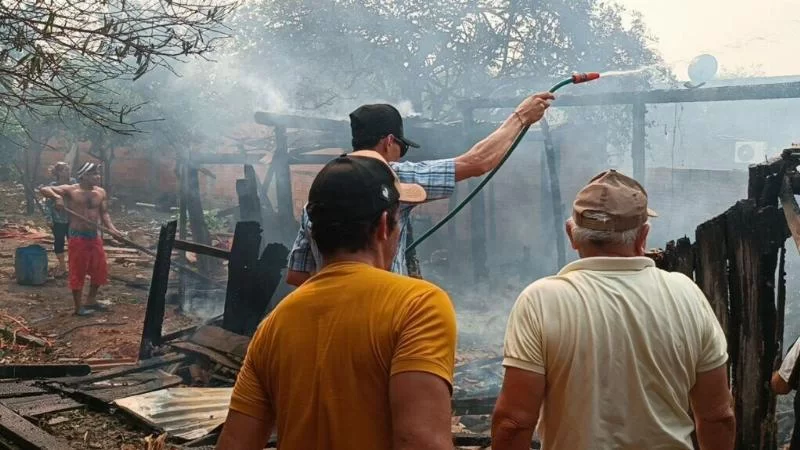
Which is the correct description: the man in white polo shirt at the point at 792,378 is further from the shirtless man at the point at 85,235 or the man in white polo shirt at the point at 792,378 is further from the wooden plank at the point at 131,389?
the shirtless man at the point at 85,235

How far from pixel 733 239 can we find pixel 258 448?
2.49m

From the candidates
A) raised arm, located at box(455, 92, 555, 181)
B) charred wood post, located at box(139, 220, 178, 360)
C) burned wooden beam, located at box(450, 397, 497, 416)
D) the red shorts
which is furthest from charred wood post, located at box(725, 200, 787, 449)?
the red shorts

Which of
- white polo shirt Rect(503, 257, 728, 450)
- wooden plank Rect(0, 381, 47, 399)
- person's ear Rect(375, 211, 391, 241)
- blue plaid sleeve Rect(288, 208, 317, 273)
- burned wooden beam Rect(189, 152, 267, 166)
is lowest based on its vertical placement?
wooden plank Rect(0, 381, 47, 399)

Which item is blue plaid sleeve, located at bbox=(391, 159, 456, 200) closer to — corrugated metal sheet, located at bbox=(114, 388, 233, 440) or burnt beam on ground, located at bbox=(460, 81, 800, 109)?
corrugated metal sheet, located at bbox=(114, 388, 233, 440)

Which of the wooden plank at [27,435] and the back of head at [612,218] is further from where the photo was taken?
the wooden plank at [27,435]

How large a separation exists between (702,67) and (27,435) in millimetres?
9981

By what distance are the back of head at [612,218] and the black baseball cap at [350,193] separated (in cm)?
69

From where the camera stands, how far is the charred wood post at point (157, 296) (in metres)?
7.55

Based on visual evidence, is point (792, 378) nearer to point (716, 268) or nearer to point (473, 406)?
point (716, 268)

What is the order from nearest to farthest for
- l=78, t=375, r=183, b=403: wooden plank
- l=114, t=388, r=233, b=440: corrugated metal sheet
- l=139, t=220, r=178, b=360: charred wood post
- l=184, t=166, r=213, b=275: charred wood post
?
l=114, t=388, r=233, b=440: corrugated metal sheet
l=78, t=375, r=183, b=403: wooden plank
l=139, t=220, r=178, b=360: charred wood post
l=184, t=166, r=213, b=275: charred wood post

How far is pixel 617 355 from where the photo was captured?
1995 mm

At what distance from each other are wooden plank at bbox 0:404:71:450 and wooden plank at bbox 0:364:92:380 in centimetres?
172

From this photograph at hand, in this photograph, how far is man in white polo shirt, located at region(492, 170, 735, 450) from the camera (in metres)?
2.00

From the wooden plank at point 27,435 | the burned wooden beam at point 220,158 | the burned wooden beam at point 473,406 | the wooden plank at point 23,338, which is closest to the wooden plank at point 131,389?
the wooden plank at point 27,435
